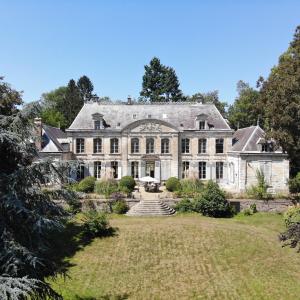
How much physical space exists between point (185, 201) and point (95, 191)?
339 inches

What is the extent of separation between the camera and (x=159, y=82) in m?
77.4

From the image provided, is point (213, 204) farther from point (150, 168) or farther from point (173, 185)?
point (150, 168)

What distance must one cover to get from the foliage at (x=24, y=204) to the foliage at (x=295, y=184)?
96.3 feet

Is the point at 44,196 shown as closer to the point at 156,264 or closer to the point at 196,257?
the point at 156,264

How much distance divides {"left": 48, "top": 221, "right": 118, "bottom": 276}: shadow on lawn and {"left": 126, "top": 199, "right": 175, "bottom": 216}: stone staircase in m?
4.56

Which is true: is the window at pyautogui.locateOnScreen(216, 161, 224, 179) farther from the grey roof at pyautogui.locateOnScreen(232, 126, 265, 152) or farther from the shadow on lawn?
the shadow on lawn

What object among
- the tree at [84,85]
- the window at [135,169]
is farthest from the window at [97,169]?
the tree at [84,85]

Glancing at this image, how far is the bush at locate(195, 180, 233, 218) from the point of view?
29.2 m

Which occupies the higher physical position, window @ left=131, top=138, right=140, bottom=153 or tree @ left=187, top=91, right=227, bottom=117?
tree @ left=187, top=91, right=227, bottom=117

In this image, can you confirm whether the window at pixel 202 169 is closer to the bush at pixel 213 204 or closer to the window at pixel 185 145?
the window at pixel 185 145

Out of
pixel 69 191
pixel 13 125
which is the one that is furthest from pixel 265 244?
pixel 13 125

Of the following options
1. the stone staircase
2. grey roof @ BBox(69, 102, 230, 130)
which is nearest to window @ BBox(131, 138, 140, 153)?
grey roof @ BBox(69, 102, 230, 130)

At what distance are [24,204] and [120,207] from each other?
68.9ft

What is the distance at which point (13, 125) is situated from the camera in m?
9.39
